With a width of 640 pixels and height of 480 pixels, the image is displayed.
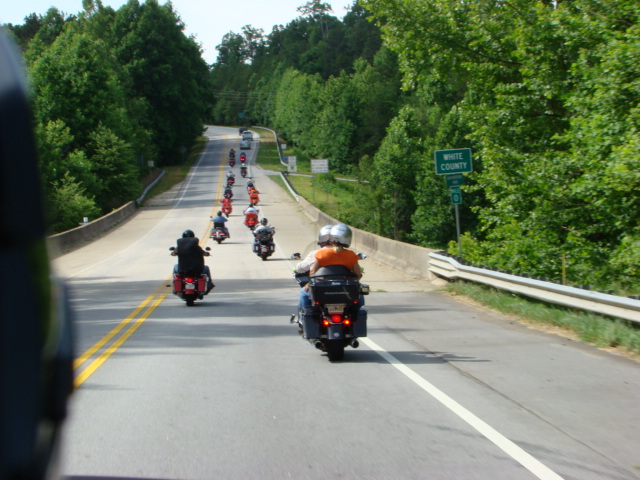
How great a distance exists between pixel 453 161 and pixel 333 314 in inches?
420

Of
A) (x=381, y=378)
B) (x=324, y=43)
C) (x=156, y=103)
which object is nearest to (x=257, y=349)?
(x=381, y=378)

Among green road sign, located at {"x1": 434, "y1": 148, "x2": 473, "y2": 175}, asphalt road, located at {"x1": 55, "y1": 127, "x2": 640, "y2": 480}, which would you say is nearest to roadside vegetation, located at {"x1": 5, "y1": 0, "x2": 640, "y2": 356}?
green road sign, located at {"x1": 434, "y1": 148, "x2": 473, "y2": 175}

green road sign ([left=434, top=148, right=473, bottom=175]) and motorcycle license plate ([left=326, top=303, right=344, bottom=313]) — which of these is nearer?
motorcycle license plate ([left=326, top=303, right=344, bottom=313])

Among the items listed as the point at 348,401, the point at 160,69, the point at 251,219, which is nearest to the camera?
the point at 348,401

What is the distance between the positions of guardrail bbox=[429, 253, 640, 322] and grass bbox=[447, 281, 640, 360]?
0.18 m

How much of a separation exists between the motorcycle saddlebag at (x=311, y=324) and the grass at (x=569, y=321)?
3.69 meters

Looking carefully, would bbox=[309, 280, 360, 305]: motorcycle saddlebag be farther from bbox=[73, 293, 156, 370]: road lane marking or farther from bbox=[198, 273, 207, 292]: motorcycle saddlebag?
bbox=[198, 273, 207, 292]: motorcycle saddlebag

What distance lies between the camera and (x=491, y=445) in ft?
19.5

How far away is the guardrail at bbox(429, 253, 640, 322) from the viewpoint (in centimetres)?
1056

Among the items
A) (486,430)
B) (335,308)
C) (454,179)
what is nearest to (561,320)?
(335,308)

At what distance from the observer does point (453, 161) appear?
64.5 ft

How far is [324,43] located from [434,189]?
123m

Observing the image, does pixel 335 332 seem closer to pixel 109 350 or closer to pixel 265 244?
pixel 109 350

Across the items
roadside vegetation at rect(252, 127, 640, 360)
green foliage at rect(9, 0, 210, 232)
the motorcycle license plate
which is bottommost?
roadside vegetation at rect(252, 127, 640, 360)
